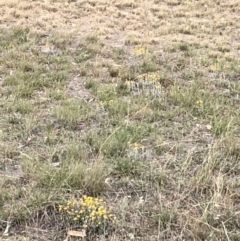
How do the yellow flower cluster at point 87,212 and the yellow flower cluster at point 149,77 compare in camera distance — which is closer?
the yellow flower cluster at point 87,212

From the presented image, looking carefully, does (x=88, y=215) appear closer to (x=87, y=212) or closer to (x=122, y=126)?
(x=87, y=212)

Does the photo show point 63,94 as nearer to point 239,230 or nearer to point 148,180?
point 148,180

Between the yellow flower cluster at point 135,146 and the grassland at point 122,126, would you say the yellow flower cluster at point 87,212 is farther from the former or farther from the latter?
the yellow flower cluster at point 135,146

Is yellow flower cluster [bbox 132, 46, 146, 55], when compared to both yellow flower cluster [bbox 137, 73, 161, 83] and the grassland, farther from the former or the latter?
yellow flower cluster [bbox 137, 73, 161, 83]

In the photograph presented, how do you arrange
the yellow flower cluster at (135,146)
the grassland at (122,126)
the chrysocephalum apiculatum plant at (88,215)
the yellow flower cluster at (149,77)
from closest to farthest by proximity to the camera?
the chrysocephalum apiculatum plant at (88,215), the grassland at (122,126), the yellow flower cluster at (135,146), the yellow flower cluster at (149,77)

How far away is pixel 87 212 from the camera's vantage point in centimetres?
323

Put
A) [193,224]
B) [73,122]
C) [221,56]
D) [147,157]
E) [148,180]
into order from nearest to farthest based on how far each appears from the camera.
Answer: [193,224], [148,180], [147,157], [73,122], [221,56]

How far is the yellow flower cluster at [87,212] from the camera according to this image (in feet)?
10.4

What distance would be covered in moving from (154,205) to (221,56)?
4.12m

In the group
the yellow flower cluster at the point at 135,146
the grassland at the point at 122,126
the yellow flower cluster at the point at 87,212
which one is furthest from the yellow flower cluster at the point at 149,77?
the yellow flower cluster at the point at 87,212

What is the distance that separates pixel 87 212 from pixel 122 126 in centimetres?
153

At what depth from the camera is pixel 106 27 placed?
852 cm

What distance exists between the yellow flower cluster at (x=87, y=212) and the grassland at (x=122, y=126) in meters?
0.08

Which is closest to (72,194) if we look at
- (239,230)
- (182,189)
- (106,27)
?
(182,189)
